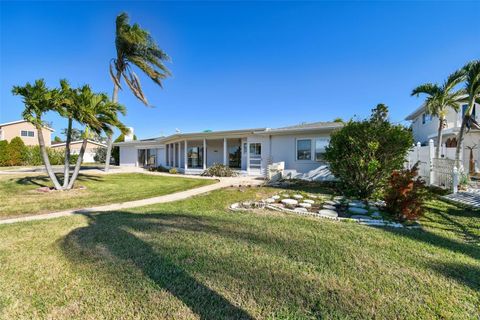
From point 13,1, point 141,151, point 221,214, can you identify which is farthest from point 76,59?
point 221,214

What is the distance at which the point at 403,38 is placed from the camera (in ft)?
36.6

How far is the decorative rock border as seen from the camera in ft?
18.3

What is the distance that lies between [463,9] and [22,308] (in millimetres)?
14221

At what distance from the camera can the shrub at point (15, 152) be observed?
82.6ft

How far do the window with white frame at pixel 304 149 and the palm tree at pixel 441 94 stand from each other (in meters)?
6.59

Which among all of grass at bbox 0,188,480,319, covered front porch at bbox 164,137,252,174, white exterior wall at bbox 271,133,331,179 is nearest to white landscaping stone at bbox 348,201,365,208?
grass at bbox 0,188,480,319

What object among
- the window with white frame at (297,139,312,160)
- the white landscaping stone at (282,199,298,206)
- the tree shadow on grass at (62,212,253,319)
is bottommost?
the white landscaping stone at (282,199,298,206)

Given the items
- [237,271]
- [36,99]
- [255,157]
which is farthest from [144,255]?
[255,157]

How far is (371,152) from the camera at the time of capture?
785 centimetres

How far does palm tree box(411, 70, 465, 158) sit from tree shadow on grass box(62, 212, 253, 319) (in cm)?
1477

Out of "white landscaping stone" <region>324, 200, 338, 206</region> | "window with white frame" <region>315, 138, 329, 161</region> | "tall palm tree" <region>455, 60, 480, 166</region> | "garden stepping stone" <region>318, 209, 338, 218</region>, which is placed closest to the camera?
"garden stepping stone" <region>318, 209, 338, 218</region>

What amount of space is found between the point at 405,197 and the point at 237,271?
5015 mm

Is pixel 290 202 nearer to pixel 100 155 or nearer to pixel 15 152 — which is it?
pixel 15 152

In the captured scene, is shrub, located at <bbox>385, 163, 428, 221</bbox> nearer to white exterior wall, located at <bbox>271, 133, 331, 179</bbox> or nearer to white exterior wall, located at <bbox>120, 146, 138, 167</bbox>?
white exterior wall, located at <bbox>271, 133, 331, 179</bbox>
